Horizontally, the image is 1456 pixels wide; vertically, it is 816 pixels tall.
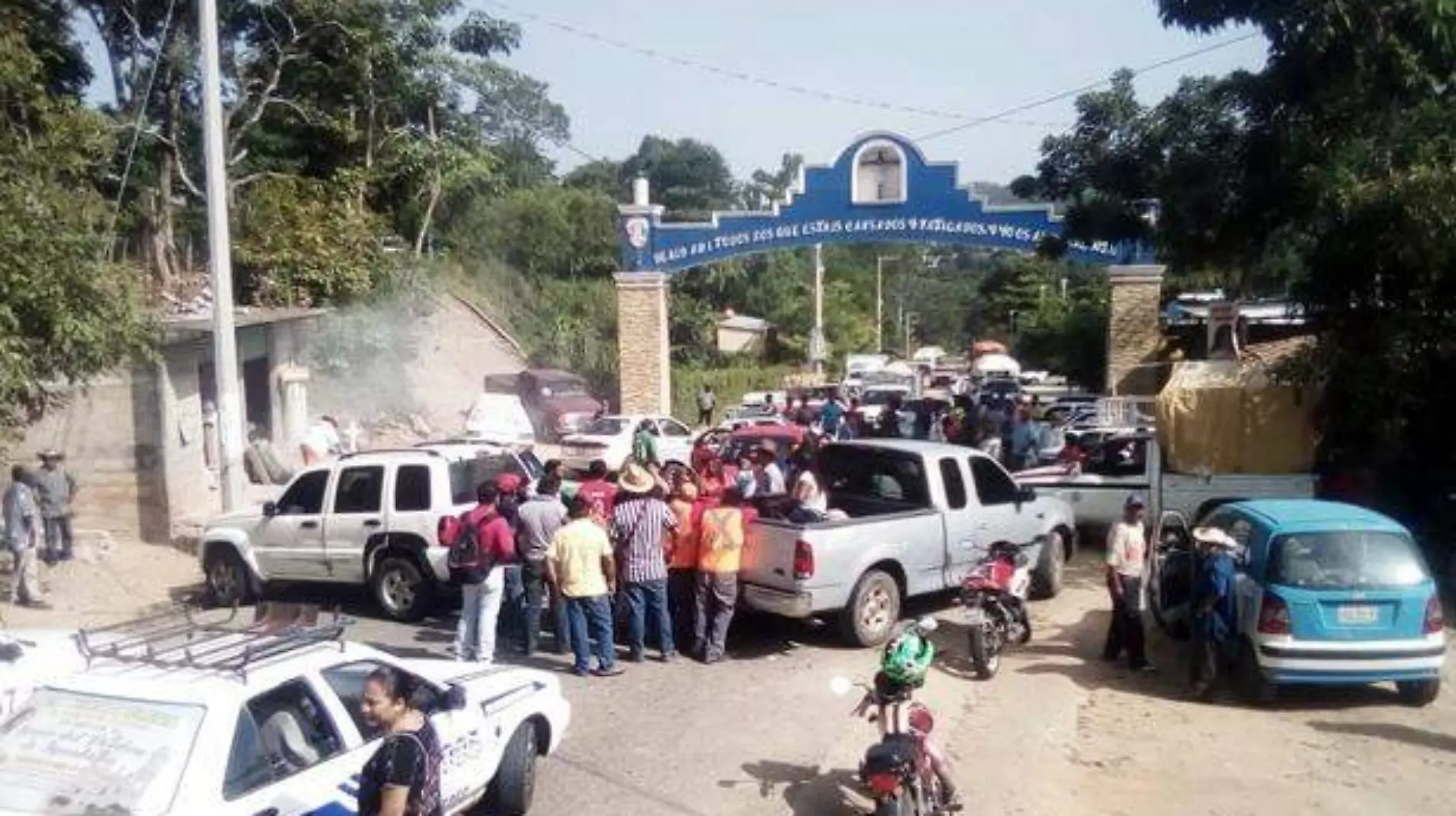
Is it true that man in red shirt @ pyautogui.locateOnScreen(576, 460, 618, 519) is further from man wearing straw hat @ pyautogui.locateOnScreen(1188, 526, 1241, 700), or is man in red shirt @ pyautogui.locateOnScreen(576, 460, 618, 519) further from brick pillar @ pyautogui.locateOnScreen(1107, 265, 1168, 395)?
brick pillar @ pyautogui.locateOnScreen(1107, 265, 1168, 395)

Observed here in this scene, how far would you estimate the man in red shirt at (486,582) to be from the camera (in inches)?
417

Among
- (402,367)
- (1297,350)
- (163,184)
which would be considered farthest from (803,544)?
(402,367)

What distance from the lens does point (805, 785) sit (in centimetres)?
827

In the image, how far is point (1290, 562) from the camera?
9.85 meters

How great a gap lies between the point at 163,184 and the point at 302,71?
3849 mm

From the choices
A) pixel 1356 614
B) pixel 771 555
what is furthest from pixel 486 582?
pixel 1356 614

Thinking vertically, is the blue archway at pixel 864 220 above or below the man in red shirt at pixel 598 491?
above

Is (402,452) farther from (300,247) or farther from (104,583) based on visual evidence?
(300,247)

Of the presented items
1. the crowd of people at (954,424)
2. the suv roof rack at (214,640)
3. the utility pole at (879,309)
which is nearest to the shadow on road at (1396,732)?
the suv roof rack at (214,640)

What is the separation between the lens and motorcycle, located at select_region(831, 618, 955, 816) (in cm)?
689

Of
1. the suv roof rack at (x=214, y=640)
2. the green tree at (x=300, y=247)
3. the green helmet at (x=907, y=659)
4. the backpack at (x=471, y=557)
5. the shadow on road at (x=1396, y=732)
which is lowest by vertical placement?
the shadow on road at (x=1396, y=732)

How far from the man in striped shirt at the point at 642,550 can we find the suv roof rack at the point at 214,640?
398 centimetres

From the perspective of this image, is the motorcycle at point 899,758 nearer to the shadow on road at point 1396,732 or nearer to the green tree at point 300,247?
the shadow on road at point 1396,732

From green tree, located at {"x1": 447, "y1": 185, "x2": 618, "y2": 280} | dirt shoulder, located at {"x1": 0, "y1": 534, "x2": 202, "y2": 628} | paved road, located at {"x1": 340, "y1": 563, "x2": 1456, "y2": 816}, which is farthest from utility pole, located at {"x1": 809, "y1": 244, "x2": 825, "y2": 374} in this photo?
paved road, located at {"x1": 340, "y1": 563, "x2": 1456, "y2": 816}
